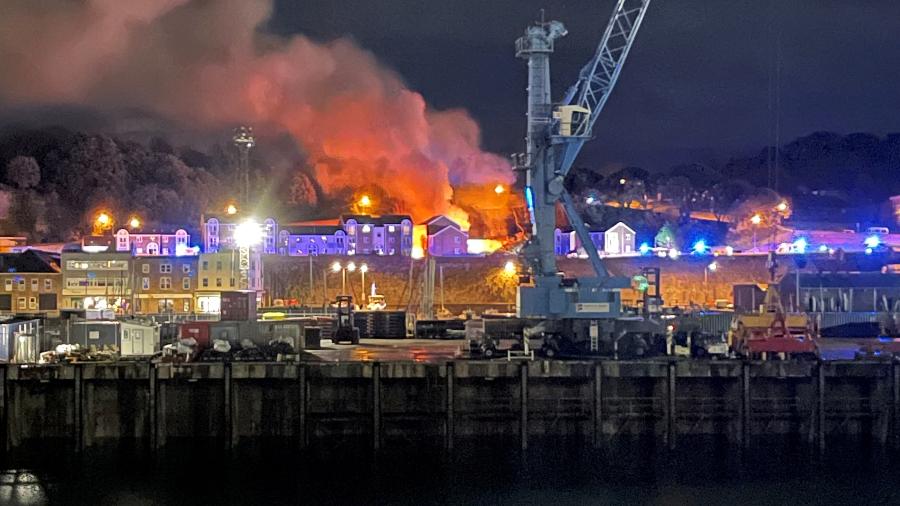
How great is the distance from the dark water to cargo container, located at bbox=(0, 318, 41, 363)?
4.85 m

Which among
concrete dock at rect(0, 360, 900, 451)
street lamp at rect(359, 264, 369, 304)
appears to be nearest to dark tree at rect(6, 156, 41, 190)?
street lamp at rect(359, 264, 369, 304)

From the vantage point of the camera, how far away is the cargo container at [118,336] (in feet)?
100

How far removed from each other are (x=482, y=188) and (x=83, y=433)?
65332 mm

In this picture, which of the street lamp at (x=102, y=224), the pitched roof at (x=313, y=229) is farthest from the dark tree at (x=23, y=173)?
the pitched roof at (x=313, y=229)

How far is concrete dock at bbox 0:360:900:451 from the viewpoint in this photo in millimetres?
24719

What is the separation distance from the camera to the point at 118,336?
31.0 meters

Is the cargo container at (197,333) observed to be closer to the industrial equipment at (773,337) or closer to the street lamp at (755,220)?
the industrial equipment at (773,337)

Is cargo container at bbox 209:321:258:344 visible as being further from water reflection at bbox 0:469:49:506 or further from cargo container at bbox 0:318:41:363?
water reflection at bbox 0:469:49:506

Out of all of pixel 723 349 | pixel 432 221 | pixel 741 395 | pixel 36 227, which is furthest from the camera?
pixel 36 227

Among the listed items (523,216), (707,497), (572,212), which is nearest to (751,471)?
(707,497)

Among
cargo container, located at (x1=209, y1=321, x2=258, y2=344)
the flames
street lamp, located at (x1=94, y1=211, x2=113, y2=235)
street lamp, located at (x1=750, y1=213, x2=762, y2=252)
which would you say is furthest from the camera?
street lamp, located at (x1=750, y1=213, x2=762, y2=252)

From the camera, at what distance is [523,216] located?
8244 centimetres

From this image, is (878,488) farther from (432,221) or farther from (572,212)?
(432,221)

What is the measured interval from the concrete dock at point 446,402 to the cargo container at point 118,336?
559 cm
